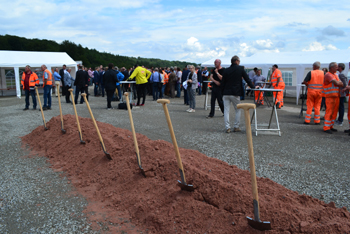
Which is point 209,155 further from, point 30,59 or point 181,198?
point 30,59

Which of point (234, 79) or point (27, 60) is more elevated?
point (27, 60)

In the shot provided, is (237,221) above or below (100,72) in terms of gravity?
below

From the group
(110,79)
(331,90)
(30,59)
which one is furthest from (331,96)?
(30,59)

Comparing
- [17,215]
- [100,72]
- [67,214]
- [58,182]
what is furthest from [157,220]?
[100,72]

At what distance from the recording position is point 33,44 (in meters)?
59.8

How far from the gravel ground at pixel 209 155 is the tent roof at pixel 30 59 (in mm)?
12332

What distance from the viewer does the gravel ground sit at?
3.48 metres

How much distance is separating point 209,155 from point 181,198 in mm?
2558

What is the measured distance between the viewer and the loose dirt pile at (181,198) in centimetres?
270

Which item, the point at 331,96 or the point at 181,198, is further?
the point at 331,96

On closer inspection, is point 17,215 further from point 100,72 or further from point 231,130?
point 100,72

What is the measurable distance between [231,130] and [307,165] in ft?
10.6

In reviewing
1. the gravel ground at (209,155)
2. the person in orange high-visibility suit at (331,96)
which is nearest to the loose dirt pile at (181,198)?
the gravel ground at (209,155)

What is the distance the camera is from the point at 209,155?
18.8 ft
